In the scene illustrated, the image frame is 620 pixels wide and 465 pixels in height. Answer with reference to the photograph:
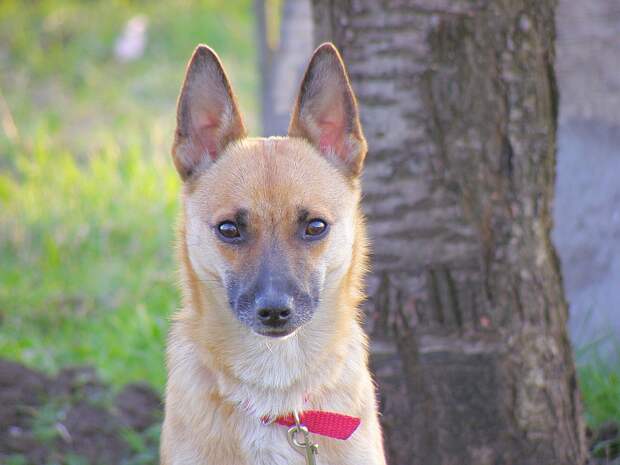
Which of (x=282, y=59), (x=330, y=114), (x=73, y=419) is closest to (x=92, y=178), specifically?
(x=282, y=59)

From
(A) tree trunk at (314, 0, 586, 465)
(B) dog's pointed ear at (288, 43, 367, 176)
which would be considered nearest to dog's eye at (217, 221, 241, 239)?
(B) dog's pointed ear at (288, 43, 367, 176)

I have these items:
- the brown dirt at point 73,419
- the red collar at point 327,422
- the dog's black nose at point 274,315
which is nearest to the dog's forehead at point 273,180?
the dog's black nose at point 274,315

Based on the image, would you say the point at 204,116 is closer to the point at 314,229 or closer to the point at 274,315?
the point at 314,229

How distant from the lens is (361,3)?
12.9ft

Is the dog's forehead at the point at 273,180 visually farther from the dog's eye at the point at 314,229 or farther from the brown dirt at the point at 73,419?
the brown dirt at the point at 73,419

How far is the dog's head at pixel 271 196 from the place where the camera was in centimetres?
330

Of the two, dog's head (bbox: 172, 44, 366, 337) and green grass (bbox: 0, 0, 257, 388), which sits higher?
dog's head (bbox: 172, 44, 366, 337)

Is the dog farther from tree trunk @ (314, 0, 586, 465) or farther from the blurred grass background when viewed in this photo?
the blurred grass background

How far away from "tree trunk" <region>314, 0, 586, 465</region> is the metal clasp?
803 millimetres

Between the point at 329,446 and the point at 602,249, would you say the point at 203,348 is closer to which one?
the point at 329,446

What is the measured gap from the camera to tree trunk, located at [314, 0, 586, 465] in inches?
151

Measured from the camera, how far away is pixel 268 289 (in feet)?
10.6

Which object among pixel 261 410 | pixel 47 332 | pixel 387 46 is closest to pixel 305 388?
pixel 261 410

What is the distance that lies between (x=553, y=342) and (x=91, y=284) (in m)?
3.75
